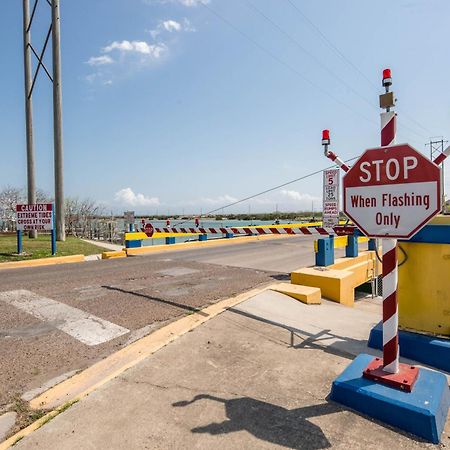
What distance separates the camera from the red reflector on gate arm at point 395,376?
2.95m

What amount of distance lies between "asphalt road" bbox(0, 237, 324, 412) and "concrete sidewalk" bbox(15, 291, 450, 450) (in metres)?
0.91

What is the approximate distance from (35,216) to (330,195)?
10585mm

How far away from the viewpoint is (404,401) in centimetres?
277

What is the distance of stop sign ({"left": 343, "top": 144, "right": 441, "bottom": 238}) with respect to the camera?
286cm

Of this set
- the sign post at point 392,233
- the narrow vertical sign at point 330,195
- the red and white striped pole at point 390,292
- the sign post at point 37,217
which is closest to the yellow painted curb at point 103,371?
the sign post at point 392,233

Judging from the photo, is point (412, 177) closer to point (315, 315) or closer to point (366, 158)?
point (366, 158)

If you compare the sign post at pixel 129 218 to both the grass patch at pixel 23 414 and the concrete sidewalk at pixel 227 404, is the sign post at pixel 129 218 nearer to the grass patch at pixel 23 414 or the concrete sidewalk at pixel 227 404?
the concrete sidewalk at pixel 227 404

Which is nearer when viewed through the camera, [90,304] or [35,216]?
[90,304]

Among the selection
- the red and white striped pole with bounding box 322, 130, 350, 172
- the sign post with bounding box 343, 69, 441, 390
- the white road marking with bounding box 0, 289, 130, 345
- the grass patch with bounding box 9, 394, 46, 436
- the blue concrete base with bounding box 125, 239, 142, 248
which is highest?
the red and white striped pole with bounding box 322, 130, 350, 172

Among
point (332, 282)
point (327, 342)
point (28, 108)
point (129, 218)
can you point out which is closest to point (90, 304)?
point (327, 342)

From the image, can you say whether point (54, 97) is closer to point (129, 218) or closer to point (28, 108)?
point (28, 108)

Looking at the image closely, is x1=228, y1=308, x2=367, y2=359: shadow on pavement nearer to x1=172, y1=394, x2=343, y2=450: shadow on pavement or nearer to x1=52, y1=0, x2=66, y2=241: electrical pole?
x1=172, y1=394, x2=343, y2=450: shadow on pavement

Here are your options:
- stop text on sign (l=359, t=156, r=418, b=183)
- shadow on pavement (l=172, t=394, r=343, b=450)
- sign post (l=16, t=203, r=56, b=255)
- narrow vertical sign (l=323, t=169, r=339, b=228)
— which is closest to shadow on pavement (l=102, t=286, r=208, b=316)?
shadow on pavement (l=172, t=394, r=343, b=450)

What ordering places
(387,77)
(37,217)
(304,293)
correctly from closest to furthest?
(387,77), (304,293), (37,217)
